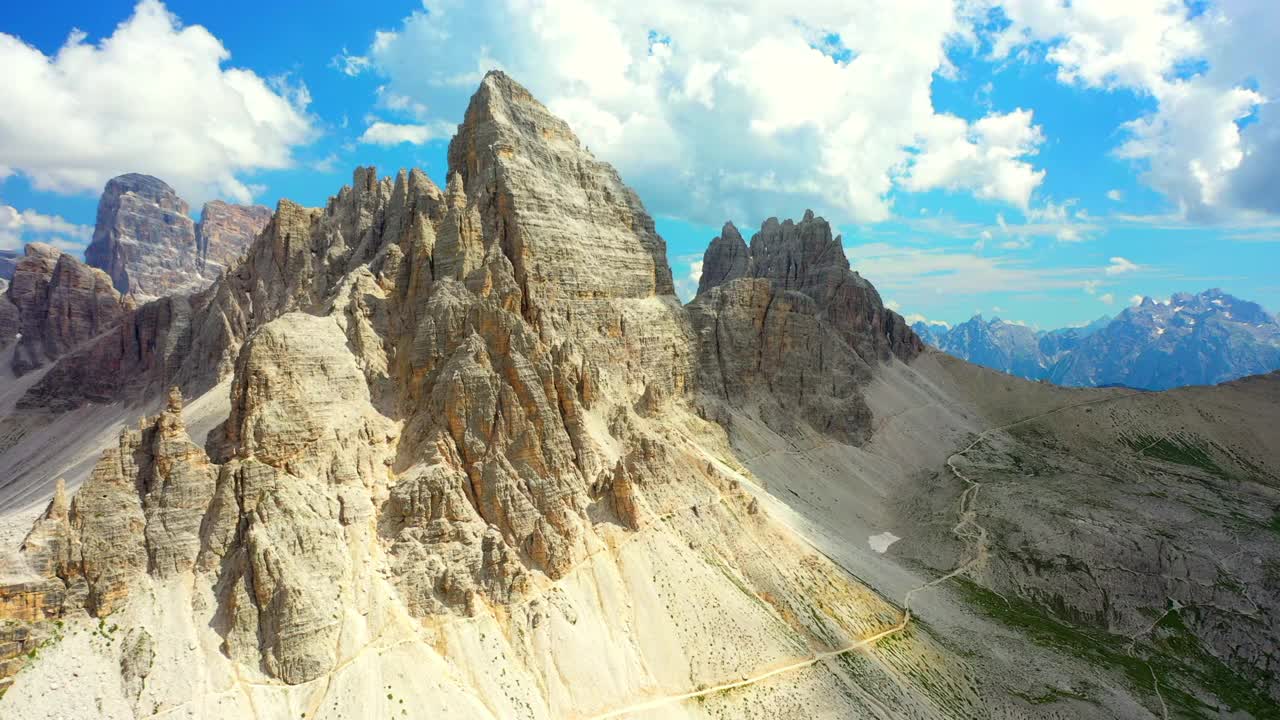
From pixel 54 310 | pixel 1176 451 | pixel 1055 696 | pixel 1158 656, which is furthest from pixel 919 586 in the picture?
pixel 54 310

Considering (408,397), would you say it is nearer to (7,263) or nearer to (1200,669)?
(1200,669)

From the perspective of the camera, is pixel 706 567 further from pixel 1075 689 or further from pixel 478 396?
pixel 1075 689

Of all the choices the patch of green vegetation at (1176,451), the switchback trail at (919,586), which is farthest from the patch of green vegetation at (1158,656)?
the patch of green vegetation at (1176,451)

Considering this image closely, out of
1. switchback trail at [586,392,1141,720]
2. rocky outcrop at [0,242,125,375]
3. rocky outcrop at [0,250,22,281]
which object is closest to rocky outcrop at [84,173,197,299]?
rocky outcrop at [0,250,22,281]

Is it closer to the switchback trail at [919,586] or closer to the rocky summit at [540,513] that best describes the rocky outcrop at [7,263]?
the rocky summit at [540,513]

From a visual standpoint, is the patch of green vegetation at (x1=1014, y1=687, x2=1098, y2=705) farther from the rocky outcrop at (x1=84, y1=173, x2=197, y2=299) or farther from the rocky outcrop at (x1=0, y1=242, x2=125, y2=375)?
the rocky outcrop at (x1=84, y1=173, x2=197, y2=299)

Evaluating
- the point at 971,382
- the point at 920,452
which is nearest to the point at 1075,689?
the point at 920,452
